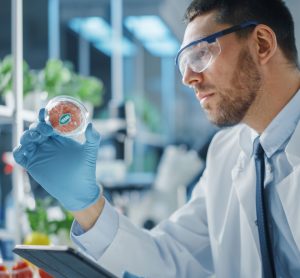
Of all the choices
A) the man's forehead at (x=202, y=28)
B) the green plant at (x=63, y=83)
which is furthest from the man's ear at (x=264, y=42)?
the green plant at (x=63, y=83)

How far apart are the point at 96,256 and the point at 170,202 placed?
2026mm

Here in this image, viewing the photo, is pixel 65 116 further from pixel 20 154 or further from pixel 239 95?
pixel 239 95

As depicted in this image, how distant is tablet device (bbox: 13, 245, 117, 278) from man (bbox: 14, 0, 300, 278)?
272mm

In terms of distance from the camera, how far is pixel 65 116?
1.40 metres

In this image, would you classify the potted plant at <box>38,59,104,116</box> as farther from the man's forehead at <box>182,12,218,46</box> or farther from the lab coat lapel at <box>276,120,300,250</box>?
the lab coat lapel at <box>276,120,300,250</box>

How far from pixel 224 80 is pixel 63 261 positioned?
741 mm

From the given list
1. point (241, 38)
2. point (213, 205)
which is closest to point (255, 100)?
point (241, 38)

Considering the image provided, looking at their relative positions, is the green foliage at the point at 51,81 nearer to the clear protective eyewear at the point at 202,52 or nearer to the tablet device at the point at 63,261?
the clear protective eyewear at the point at 202,52

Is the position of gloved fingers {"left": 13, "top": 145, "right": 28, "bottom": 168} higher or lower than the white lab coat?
higher

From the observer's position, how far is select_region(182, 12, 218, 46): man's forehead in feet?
5.40

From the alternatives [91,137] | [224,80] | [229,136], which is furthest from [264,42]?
[91,137]

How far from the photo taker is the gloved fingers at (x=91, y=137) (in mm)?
1486

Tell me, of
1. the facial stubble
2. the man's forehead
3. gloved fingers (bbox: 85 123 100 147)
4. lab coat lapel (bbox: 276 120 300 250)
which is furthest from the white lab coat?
the man's forehead

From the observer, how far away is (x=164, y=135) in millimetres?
9445
